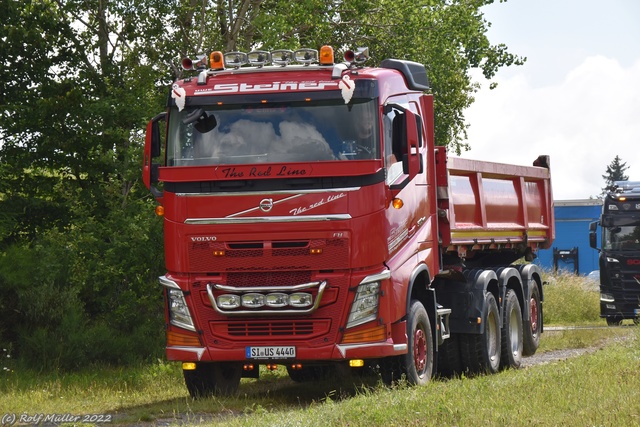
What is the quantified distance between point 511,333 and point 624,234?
11.1 meters

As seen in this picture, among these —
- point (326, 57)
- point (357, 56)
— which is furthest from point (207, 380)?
point (357, 56)

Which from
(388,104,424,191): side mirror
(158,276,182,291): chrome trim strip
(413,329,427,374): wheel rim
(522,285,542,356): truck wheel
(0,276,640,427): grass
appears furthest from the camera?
(522,285,542,356): truck wheel

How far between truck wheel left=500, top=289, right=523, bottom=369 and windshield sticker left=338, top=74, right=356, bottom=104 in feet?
19.0

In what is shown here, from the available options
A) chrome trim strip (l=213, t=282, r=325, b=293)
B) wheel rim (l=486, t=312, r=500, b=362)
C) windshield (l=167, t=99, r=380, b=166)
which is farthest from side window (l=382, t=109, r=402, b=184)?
wheel rim (l=486, t=312, r=500, b=362)

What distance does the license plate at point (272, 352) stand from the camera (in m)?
12.4

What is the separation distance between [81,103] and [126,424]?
10483 millimetres

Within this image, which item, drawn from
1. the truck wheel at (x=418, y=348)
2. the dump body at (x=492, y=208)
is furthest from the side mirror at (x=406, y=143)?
the dump body at (x=492, y=208)

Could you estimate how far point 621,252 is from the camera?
27781 millimetres

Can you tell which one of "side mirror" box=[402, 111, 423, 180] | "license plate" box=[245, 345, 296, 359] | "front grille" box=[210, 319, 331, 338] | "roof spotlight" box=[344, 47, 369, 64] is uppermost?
"roof spotlight" box=[344, 47, 369, 64]

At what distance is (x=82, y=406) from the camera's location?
1347cm

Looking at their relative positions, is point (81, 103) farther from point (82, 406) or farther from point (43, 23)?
point (82, 406)

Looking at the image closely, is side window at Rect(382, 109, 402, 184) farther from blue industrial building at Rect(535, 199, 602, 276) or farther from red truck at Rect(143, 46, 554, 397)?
blue industrial building at Rect(535, 199, 602, 276)

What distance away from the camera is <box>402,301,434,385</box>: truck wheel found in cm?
1298

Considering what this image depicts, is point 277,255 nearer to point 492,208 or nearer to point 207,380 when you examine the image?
point 207,380
